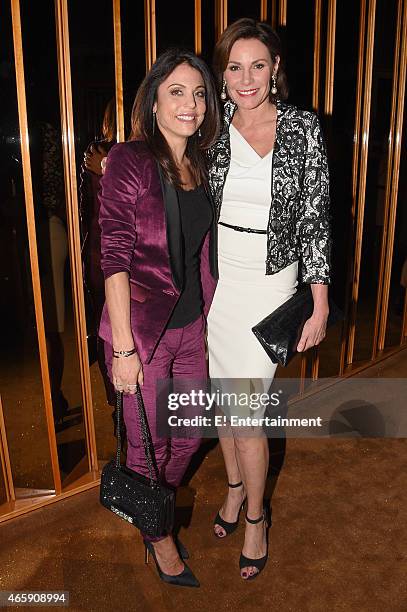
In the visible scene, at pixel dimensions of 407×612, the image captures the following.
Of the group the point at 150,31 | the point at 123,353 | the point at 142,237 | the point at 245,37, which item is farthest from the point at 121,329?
the point at 150,31

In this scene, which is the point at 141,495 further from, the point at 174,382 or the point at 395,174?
the point at 395,174

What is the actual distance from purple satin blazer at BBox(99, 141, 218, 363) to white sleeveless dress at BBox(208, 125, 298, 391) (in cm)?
24

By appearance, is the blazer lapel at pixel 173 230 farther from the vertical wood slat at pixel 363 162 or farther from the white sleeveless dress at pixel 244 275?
the vertical wood slat at pixel 363 162

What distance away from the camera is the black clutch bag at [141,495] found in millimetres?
1597

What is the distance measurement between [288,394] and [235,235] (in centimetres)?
138

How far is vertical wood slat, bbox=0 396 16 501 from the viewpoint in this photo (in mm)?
1975

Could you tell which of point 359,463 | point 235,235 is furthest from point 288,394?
point 235,235

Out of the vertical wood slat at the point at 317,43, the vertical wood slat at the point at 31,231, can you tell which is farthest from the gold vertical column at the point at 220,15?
the vertical wood slat at the point at 31,231

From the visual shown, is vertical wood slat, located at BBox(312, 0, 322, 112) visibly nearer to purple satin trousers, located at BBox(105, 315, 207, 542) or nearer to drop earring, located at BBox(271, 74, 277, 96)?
drop earring, located at BBox(271, 74, 277, 96)

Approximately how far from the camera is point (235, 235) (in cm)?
179

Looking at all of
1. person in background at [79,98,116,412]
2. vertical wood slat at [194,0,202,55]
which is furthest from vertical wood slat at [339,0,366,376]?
person in background at [79,98,116,412]

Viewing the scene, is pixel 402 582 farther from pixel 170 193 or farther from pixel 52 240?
pixel 52 240

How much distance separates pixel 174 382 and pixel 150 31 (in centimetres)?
124

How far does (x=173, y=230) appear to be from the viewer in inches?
62.3
